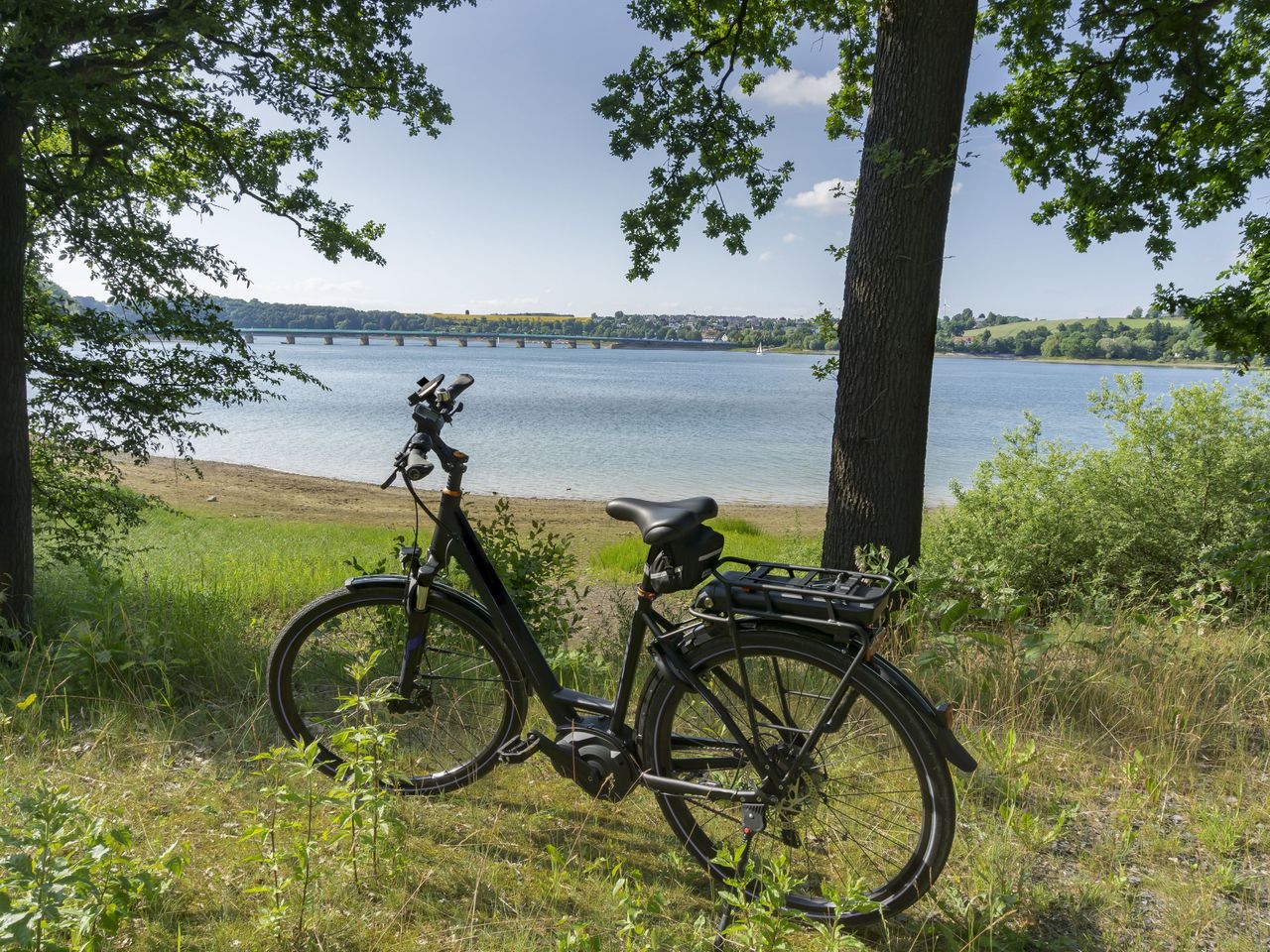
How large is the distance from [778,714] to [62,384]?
5.76 m

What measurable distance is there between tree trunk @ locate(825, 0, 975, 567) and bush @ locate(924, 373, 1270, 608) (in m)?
2.72

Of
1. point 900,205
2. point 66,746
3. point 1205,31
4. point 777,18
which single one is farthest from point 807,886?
point 777,18

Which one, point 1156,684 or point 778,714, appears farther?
point 1156,684

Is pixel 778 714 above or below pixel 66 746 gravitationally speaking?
above

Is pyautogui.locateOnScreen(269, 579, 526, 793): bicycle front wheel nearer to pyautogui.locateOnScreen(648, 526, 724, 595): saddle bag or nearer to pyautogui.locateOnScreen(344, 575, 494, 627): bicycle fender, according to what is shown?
pyautogui.locateOnScreen(344, 575, 494, 627): bicycle fender

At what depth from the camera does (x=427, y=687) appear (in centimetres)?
288

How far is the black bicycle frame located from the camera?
7.47ft

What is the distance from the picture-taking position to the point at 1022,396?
6450 centimetres

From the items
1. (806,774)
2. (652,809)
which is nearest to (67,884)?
(652,809)

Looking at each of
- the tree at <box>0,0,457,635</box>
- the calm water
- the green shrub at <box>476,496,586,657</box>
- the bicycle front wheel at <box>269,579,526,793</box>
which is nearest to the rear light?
the bicycle front wheel at <box>269,579,526,793</box>

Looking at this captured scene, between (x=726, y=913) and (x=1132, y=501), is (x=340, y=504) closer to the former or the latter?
(x=1132, y=501)

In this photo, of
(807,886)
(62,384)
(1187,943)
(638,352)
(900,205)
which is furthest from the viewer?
(638,352)

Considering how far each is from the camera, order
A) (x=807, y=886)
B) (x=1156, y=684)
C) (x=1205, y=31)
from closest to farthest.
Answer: (x=807, y=886) < (x=1156, y=684) < (x=1205, y=31)

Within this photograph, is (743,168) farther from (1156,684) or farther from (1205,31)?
(1156,684)
